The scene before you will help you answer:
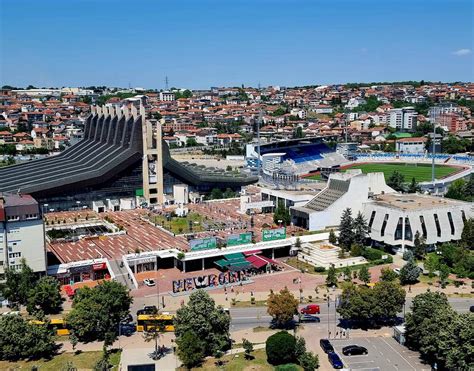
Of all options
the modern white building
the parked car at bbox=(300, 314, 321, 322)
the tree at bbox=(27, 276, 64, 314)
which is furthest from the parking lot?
the modern white building

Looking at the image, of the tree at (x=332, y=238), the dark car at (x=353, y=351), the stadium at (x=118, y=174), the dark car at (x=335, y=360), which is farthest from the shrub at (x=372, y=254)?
the stadium at (x=118, y=174)

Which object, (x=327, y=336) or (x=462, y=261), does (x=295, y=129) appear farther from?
(x=327, y=336)

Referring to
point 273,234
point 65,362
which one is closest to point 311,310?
point 273,234

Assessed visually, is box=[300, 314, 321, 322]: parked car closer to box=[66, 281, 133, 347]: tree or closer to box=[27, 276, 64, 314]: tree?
box=[66, 281, 133, 347]: tree

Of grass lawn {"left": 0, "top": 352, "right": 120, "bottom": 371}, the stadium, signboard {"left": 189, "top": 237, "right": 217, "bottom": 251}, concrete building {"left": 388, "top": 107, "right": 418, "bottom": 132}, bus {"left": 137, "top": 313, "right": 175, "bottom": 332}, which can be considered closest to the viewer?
grass lawn {"left": 0, "top": 352, "right": 120, "bottom": 371}

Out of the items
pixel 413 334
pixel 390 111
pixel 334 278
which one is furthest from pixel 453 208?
pixel 390 111

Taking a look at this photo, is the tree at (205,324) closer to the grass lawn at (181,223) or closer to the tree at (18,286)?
the tree at (18,286)
